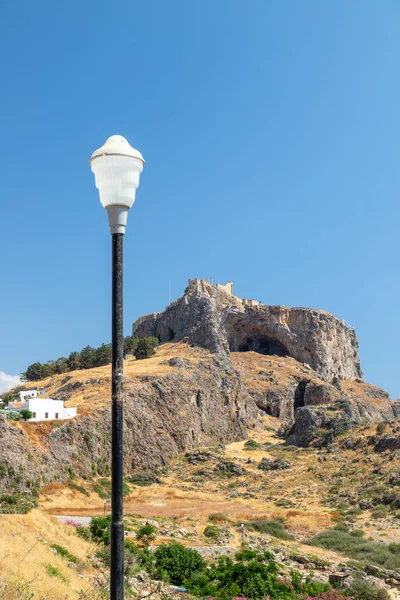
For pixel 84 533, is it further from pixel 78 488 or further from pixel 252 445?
pixel 252 445

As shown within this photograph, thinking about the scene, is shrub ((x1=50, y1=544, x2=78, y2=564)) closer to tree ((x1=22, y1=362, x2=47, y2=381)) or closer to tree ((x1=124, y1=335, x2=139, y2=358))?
tree ((x1=124, y1=335, x2=139, y2=358))

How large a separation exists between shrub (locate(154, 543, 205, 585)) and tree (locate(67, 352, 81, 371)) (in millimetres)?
68967

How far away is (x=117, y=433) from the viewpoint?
5996 mm

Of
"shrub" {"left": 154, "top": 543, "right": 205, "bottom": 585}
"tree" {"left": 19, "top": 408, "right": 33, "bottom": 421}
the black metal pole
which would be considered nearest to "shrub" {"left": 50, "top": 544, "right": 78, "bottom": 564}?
"shrub" {"left": 154, "top": 543, "right": 205, "bottom": 585}

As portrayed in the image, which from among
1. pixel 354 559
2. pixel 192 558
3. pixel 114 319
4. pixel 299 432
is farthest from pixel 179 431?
pixel 114 319

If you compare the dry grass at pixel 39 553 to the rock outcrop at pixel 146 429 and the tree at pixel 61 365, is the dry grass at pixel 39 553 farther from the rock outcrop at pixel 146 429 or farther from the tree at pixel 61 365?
the tree at pixel 61 365

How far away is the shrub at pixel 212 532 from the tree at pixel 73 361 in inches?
2421

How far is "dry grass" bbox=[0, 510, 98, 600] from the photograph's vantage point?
37.5 feet

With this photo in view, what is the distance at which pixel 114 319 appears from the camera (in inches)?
246

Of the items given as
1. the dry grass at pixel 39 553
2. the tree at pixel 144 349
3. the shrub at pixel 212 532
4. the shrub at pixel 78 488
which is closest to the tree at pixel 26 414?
the shrub at pixel 78 488

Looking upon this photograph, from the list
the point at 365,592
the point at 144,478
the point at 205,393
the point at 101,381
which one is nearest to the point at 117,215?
the point at 365,592

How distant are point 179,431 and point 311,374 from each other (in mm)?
48164

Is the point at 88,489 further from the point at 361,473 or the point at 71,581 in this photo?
the point at 71,581

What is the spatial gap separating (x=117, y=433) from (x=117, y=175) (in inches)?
112
